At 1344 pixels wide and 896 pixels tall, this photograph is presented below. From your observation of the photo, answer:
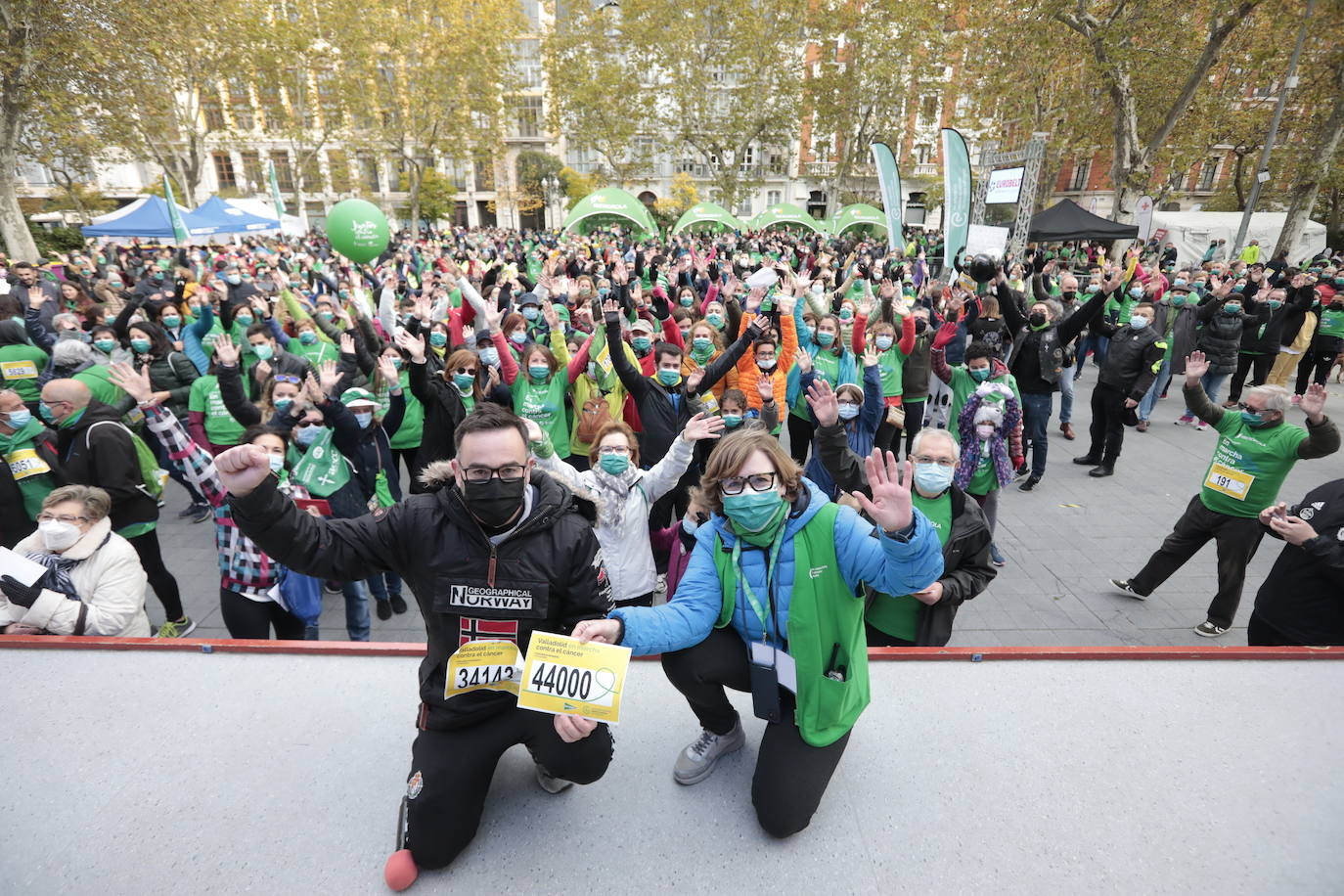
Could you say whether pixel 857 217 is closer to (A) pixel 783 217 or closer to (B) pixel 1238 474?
(A) pixel 783 217

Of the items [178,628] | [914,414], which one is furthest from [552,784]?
[914,414]

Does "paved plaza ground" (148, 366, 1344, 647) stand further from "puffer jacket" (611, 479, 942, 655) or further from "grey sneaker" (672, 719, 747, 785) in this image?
"puffer jacket" (611, 479, 942, 655)

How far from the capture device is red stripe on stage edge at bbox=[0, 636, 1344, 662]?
10.2ft

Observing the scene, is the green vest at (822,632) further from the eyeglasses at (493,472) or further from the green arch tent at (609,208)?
the green arch tent at (609,208)

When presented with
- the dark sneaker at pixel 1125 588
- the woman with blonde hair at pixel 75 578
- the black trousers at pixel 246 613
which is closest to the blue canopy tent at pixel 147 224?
the woman with blonde hair at pixel 75 578

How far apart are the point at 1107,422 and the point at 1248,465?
150 inches

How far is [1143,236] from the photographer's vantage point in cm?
1530

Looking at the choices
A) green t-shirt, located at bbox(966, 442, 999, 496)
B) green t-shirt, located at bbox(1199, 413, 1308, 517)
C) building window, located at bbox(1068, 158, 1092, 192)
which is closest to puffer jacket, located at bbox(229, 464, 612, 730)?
green t-shirt, located at bbox(966, 442, 999, 496)

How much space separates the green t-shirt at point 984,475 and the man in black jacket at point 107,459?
5859mm

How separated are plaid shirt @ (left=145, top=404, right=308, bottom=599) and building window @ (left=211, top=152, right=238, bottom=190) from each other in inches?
2416

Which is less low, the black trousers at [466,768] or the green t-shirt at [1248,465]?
the green t-shirt at [1248,465]

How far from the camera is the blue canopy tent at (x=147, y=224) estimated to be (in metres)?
17.8

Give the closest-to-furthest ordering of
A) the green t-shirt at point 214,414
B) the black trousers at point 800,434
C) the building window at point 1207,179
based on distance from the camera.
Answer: the green t-shirt at point 214,414, the black trousers at point 800,434, the building window at point 1207,179

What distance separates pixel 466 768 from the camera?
7.31 ft
